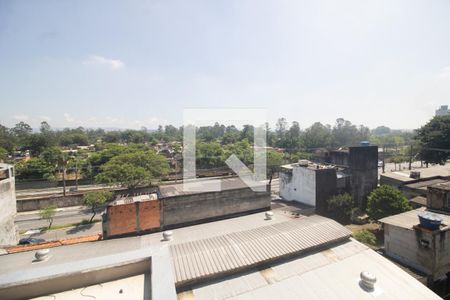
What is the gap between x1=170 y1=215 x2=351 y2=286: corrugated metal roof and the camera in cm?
862

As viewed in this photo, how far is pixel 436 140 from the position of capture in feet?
109

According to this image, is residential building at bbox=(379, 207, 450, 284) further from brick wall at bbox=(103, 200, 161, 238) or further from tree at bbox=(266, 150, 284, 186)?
tree at bbox=(266, 150, 284, 186)

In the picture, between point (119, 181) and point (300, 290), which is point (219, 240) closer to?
point (300, 290)

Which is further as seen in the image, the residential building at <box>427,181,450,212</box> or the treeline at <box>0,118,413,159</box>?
the treeline at <box>0,118,413,159</box>

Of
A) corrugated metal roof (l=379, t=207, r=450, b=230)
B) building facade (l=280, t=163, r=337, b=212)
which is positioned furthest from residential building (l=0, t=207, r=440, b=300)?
building facade (l=280, t=163, r=337, b=212)

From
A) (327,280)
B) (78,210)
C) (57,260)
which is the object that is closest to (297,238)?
(327,280)

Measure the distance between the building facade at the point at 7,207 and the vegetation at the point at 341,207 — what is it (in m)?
23.5

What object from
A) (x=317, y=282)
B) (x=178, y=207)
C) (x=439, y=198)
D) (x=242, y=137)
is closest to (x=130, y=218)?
(x=178, y=207)

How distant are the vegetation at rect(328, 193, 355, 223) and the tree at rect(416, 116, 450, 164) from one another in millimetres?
21798

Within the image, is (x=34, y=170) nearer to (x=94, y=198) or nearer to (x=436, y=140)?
(x=94, y=198)

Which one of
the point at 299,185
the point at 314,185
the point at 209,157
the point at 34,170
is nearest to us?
the point at 314,185

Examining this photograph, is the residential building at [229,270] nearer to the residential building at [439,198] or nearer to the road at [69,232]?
the residential building at [439,198]

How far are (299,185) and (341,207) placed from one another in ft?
13.1

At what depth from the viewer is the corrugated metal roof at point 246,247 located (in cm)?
862
